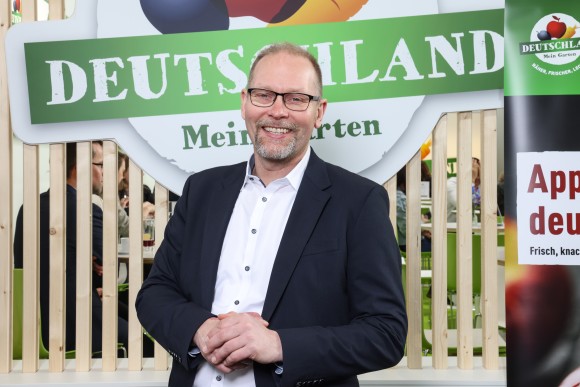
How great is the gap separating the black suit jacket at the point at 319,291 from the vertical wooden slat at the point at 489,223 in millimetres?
1081

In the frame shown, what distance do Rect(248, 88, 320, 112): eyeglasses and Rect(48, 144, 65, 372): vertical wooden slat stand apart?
52.0 inches

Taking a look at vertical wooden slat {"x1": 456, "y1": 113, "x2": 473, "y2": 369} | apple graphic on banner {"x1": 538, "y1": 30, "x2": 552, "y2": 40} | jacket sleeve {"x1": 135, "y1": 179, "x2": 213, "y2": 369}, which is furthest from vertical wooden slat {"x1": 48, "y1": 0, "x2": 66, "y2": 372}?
apple graphic on banner {"x1": 538, "y1": 30, "x2": 552, "y2": 40}

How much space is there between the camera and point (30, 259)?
3100mm

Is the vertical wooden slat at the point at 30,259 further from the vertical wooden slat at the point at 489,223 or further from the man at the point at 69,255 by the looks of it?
the vertical wooden slat at the point at 489,223

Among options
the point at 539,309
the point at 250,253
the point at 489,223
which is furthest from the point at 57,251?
the point at 539,309

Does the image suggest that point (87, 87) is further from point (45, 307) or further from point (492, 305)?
point (492, 305)

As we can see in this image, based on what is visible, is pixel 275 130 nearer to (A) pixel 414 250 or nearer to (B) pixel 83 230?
(A) pixel 414 250

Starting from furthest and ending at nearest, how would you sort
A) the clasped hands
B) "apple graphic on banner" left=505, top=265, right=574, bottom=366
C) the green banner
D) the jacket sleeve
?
the green banner < "apple graphic on banner" left=505, top=265, right=574, bottom=366 < the jacket sleeve < the clasped hands

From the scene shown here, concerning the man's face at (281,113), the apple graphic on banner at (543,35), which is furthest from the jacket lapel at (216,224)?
the apple graphic on banner at (543,35)

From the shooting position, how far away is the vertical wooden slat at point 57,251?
10.2 feet

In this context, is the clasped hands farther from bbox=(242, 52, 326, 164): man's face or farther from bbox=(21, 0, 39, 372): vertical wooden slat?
bbox=(21, 0, 39, 372): vertical wooden slat

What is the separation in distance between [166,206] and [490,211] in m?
1.39

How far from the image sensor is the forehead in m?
2.08

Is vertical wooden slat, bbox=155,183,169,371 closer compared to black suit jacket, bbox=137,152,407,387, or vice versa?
black suit jacket, bbox=137,152,407,387
